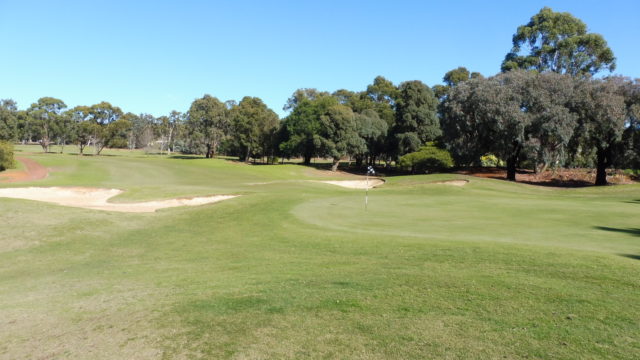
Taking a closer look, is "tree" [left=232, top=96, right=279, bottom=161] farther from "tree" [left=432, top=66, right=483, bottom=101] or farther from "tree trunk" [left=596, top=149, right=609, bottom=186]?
"tree trunk" [left=596, top=149, right=609, bottom=186]

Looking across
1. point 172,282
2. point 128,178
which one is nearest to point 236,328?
point 172,282

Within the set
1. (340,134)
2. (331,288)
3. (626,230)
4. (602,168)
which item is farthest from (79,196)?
(602,168)

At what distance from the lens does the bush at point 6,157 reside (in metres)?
51.5

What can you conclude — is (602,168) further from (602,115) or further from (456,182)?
(456,182)

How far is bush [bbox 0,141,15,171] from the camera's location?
51.5 m

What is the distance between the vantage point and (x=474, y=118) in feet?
153

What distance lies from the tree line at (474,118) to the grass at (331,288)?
86.0 ft

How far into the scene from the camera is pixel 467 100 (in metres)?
46.6

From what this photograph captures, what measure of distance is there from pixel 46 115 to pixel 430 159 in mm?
95419

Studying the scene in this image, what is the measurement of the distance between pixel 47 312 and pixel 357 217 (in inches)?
504

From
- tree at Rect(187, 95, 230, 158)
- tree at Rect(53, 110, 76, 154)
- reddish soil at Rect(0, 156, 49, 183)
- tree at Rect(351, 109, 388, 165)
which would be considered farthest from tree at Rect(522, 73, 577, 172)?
tree at Rect(53, 110, 76, 154)

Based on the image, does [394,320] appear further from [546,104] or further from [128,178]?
[128,178]

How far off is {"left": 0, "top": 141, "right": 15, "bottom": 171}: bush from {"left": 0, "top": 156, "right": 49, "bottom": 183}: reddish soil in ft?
6.41

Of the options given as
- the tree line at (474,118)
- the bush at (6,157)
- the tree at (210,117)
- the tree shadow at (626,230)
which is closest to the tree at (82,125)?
the tree line at (474,118)
